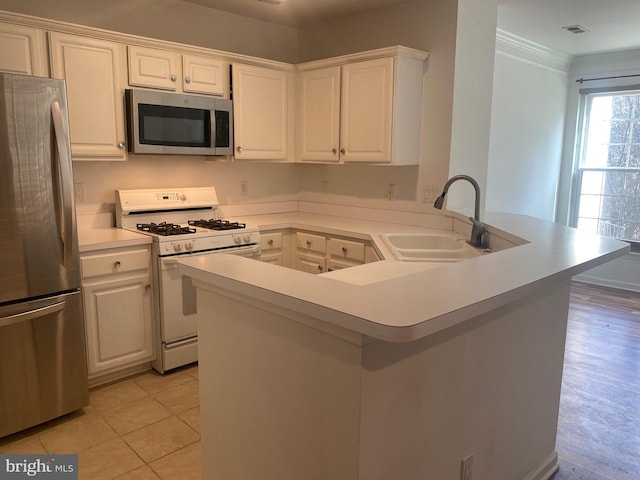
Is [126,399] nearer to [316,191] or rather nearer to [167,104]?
[167,104]

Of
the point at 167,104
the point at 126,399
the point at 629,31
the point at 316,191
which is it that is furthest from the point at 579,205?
the point at 126,399

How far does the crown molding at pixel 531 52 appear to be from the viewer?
4719 millimetres

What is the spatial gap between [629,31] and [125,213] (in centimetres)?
459

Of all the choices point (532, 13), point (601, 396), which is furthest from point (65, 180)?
point (532, 13)

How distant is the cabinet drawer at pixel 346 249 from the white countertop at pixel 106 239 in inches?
49.2

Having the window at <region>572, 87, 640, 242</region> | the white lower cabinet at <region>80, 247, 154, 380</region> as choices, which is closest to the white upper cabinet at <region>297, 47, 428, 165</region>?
the white lower cabinet at <region>80, 247, 154, 380</region>

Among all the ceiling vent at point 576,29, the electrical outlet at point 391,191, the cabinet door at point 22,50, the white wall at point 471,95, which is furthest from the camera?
the ceiling vent at point 576,29

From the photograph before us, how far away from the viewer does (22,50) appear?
269 centimetres

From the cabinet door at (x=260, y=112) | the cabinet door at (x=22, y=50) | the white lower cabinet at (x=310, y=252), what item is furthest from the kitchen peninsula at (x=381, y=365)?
the cabinet door at (x=260, y=112)

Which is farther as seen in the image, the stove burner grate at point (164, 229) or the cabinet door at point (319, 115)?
the cabinet door at point (319, 115)

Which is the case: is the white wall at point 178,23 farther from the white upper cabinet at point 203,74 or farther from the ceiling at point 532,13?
the white upper cabinet at point 203,74

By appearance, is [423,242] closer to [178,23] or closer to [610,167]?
[178,23]

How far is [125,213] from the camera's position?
3.32m

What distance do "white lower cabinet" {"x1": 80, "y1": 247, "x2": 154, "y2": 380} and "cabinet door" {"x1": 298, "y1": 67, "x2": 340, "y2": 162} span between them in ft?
5.19
